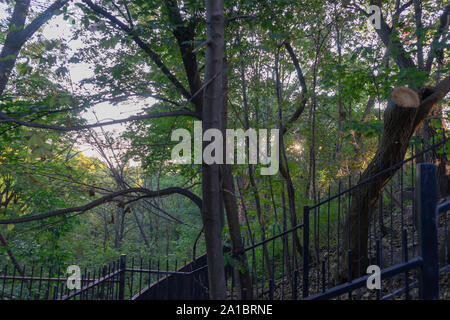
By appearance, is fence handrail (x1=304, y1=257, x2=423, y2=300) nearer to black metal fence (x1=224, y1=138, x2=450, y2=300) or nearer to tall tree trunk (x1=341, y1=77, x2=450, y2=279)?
black metal fence (x1=224, y1=138, x2=450, y2=300)

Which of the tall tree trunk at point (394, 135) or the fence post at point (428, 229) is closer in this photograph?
the fence post at point (428, 229)

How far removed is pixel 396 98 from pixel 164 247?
1952cm

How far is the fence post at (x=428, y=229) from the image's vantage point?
7.75 feet

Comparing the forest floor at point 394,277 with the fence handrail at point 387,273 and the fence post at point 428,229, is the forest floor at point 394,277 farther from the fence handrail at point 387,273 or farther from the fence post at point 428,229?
the fence post at point 428,229

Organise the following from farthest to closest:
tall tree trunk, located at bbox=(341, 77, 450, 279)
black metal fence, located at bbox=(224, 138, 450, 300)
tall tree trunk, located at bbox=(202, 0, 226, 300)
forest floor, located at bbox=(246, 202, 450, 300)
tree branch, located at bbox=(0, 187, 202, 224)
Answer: tall tree trunk, located at bbox=(341, 77, 450, 279), tree branch, located at bbox=(0, 187, 202, 224), forest floor, located at bbox=(246, 202, 450, 300), tall tree trunk, located at bbox=(202, 0, 226, 300), black metal fence, located at bbox=(224, 138, 450, 300)

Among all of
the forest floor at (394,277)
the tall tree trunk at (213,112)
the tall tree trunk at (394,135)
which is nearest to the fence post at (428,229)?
the forest floor at (394,277)

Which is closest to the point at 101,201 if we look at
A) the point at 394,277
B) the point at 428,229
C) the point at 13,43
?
the point at 13,43

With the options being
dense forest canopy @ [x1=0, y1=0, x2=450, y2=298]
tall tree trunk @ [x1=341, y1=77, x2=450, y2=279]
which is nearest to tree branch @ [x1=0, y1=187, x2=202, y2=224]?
dense forest canopy @ [x1=0, y1=0, x2=450, y2=298]

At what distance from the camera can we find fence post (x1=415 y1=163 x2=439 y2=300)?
2.36m

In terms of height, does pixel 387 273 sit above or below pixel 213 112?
below

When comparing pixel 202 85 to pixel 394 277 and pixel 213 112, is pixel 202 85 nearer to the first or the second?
pixel 213 112

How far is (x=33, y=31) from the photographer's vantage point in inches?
219

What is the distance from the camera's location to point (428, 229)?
239cm
